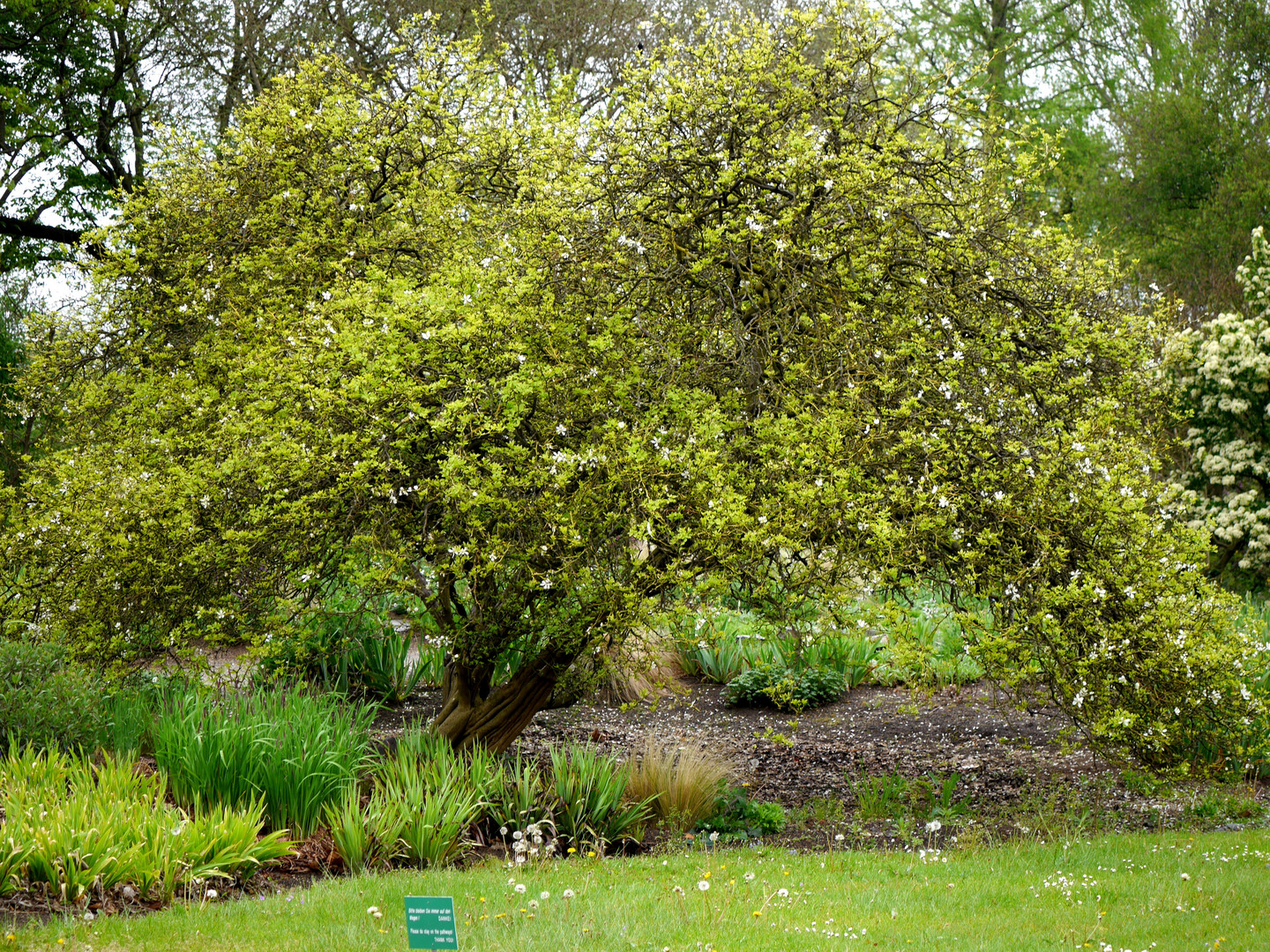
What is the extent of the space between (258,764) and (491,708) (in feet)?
6.11

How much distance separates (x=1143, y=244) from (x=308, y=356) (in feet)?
56.5

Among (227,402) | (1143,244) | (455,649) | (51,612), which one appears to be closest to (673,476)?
(455,649)

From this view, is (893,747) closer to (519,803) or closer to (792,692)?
(792,692)

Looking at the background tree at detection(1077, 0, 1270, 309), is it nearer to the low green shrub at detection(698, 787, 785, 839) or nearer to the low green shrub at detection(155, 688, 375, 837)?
the low green shrub at detection(698, 787, 785, 839)

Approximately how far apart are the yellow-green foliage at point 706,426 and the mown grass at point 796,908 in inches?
30.8

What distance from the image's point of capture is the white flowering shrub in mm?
12922

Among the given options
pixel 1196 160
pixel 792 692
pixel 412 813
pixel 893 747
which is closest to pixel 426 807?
pixel 412 813

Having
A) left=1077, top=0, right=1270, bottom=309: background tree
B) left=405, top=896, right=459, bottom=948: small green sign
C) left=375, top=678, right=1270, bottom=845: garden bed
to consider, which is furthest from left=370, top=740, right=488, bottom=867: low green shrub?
left=1077, top=0, right=1270, bottom=309: background tree

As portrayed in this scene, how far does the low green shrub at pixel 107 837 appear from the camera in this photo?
4863mm

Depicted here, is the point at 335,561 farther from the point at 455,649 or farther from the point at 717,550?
the point at 717,550

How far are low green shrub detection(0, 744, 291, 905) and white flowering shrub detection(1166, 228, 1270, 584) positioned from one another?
36.0 feet

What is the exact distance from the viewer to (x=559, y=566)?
6137 mm

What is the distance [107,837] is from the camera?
499 centimetres

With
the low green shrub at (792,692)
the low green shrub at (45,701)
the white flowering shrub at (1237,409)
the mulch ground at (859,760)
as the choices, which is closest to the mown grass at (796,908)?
the mulch ground at (859,760)
